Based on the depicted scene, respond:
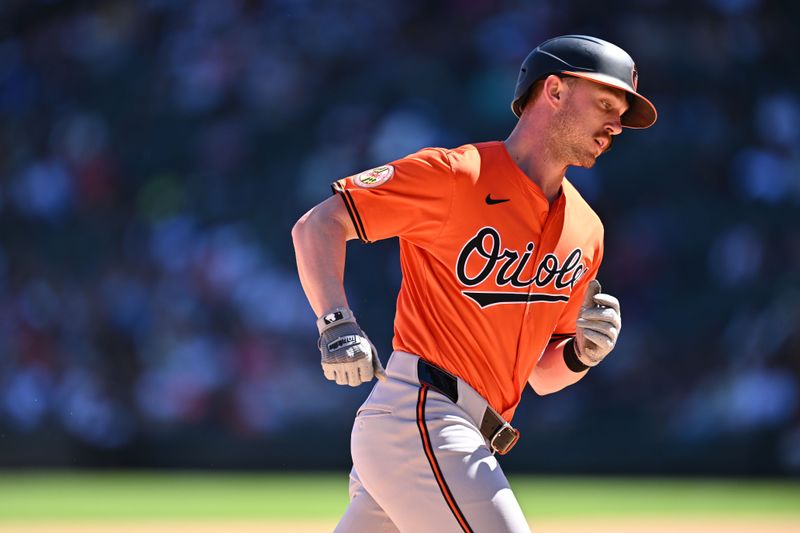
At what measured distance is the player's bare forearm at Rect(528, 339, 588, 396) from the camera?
4.09 m

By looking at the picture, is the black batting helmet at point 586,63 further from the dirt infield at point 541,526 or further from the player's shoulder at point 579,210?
the dirt infield at point 541,526

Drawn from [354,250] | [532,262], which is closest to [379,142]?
[354,250]

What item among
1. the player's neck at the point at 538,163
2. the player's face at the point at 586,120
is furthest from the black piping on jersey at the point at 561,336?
the player's face at the point at 586,120

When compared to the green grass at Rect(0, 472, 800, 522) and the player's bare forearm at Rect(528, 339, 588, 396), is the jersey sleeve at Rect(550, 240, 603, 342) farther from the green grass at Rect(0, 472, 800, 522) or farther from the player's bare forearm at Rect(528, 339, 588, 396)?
the green grass at Rect(0, 472, 800, 522)

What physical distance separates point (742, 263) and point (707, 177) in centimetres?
106

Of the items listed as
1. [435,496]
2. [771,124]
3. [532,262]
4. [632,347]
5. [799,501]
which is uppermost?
[532,262]

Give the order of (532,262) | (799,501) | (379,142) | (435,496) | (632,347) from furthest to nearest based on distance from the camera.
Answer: (379,142)
(632,347)
(799,501)
(532,262)
(435,496)

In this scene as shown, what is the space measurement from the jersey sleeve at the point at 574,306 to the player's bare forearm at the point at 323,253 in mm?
993

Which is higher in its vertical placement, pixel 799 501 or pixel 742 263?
pixel 742 263

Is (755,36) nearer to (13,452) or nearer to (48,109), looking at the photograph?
(48,109)

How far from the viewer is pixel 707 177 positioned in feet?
40.3

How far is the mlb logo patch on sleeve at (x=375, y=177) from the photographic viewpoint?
3.44 meters

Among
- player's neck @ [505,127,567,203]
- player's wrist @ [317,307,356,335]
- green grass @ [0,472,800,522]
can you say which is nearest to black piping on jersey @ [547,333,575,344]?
player's neck @ [505,127,567,203]

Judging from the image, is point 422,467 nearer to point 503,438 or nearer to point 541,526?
point 503,438
